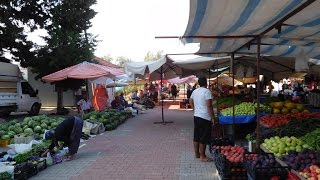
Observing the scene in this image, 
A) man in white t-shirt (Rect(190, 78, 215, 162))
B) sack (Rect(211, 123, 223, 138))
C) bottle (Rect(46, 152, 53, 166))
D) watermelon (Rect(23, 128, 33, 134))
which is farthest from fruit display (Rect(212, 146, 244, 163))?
watermelon (Rect(23, 128, 33, 134))

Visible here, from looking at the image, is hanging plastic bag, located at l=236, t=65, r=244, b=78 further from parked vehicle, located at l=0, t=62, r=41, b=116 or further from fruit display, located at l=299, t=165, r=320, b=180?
fruit display, located at l=299, t=165, r=320, b=180

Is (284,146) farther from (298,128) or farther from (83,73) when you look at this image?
(83,73)

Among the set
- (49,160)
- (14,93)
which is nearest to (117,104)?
(14,93)

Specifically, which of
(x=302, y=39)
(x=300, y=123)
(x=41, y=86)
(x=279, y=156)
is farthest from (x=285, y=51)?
(x=41, y=86)

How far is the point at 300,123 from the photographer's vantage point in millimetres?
8203

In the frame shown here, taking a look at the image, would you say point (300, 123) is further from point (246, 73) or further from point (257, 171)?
point (246, 73)

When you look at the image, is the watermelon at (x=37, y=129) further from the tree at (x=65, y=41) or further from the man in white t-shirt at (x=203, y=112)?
the tree at (x=65, y=41)

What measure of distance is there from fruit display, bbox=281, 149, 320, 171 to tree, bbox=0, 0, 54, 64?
795 inches

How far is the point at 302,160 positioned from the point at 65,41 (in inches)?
795

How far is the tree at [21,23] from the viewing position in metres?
22.4

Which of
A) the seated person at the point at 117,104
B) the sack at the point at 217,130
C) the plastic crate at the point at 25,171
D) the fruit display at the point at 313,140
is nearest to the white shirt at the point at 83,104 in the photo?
the seated person at the point at 117,104

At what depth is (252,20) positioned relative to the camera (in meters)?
5.25

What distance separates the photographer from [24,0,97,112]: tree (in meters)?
22.9

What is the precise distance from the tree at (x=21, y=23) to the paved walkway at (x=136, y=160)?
12.5 metres
